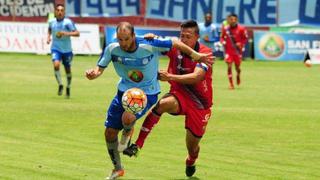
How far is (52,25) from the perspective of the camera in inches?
1008

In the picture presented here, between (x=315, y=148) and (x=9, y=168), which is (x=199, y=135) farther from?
(x=315, y=148)

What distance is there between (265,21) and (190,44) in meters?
39.9

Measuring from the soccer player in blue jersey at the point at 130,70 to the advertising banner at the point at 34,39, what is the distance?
2988cm

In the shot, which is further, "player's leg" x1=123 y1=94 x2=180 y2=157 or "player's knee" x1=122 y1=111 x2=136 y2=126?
"player's leg" x1=123 y1=94 x2=180 y2=157

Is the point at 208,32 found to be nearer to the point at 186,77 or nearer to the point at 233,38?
the point at 233,38

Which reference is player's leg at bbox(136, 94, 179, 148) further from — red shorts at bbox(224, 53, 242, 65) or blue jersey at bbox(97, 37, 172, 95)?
red shorts at bbox(224, 53, 242, 65)

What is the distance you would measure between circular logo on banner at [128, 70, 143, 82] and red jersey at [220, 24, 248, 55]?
60.3 ft

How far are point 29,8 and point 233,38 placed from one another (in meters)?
23.2

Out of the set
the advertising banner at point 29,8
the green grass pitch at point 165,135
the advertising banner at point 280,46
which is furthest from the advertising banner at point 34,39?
the green grass pitch at point 165,135

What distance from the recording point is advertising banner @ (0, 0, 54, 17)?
167ft

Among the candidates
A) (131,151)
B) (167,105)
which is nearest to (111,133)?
(131,151)

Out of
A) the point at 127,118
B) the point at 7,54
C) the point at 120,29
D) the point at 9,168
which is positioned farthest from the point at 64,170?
the point at 7,54

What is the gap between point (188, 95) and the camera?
12.2m

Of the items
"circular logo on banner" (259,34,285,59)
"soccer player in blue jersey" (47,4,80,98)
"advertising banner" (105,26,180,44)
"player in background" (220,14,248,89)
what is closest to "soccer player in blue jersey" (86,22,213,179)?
"soccer player in blue jersey" (47,4,80,98)
